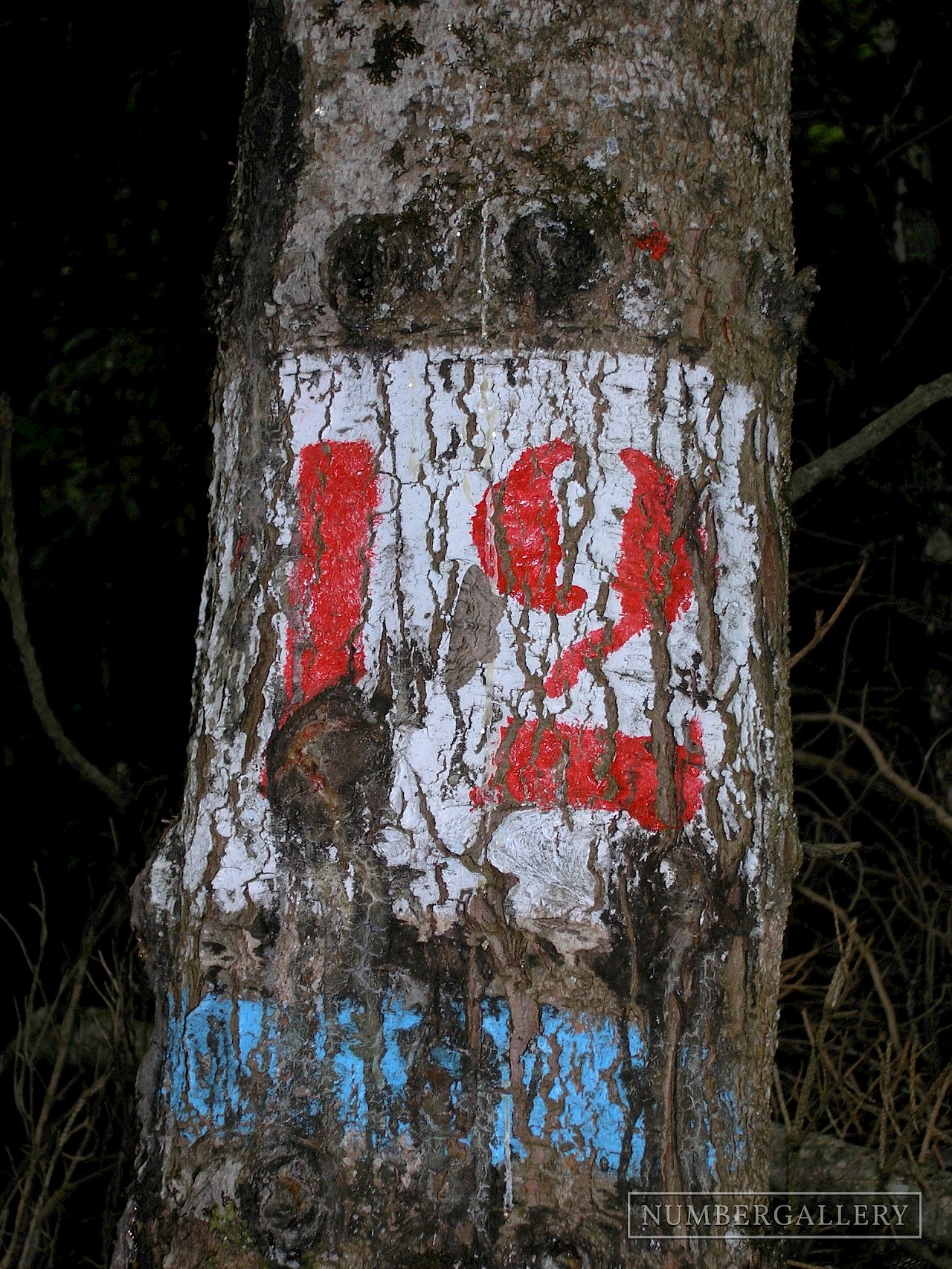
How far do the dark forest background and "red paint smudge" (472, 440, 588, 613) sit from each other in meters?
1.37

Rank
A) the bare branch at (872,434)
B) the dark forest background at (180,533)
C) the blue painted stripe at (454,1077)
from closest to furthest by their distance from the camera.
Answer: the blue painted stripe at (454,1077)
the bare branch at (872,434)
the dark forest background at (180,533)

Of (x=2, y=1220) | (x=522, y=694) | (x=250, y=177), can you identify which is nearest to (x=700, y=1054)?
(x=522, y=694)

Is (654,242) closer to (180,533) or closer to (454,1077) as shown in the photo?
(454,1077)

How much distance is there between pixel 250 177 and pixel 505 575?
1.58 ft

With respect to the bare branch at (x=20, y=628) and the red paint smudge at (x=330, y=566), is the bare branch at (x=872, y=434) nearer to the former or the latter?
the red paint smudge at (x=330, y=566)

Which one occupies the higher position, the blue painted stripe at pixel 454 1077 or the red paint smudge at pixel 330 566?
the red paint smudge at pixel 330 566

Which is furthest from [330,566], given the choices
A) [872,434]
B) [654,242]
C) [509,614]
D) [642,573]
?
[872,434]

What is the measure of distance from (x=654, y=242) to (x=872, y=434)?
152 cm

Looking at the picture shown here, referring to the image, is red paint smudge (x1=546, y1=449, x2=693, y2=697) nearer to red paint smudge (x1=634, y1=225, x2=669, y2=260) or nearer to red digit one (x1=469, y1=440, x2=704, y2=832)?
red digit one (x1=469, y1=440, x2=704, y2=832)

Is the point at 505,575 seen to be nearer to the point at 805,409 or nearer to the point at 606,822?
the point at 606,822

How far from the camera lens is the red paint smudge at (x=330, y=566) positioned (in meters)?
0.93

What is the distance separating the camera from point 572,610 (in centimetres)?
91

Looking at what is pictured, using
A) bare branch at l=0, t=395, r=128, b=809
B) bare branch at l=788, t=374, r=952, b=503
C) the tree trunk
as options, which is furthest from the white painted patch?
bare branch at l=0, t=395, r=128, b=809

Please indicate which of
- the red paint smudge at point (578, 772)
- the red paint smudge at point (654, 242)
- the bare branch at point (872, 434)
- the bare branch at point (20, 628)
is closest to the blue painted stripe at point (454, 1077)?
the red paint smudge at point (578, 772)
